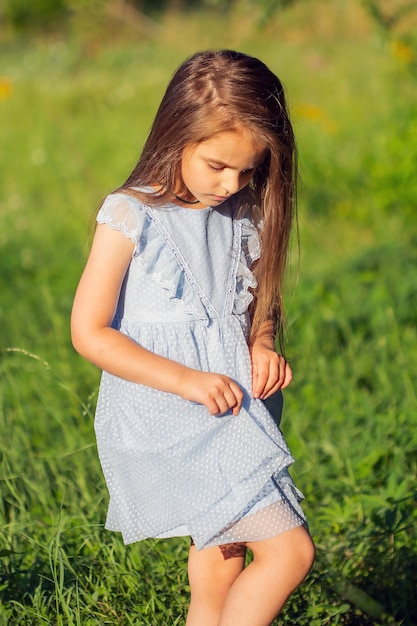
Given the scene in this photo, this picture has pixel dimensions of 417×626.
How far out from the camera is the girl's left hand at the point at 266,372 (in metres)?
2.05

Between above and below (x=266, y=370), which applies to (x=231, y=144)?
above

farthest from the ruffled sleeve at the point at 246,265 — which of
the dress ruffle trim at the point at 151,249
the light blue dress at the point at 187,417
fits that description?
the dress ruffle trim at the point at 151,249

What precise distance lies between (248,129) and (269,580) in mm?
881

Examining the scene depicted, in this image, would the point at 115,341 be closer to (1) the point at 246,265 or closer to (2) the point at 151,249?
(2) the point at 151,249

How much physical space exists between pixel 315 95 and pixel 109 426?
300 inches

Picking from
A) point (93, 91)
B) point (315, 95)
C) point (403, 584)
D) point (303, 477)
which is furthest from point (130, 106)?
point (403, 584)

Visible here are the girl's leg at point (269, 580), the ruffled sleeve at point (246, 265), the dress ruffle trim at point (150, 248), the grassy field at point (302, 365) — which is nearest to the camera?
the girl's leg at point (269, 580)

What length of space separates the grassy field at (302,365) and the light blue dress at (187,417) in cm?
27

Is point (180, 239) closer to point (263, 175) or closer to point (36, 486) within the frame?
point (263, 175)

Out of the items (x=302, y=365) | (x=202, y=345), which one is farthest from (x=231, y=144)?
(x=302, y=365)

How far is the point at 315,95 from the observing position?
30.4ft

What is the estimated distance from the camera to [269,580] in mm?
1900

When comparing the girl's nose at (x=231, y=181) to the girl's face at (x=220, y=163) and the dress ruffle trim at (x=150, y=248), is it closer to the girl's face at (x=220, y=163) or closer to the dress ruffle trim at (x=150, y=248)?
the girl's face at (x=220, y=163)

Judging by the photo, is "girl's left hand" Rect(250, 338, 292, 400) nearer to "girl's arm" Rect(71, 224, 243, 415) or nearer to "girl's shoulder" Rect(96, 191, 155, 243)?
"girl's arm" Rect(71, 224, 243, 415)
